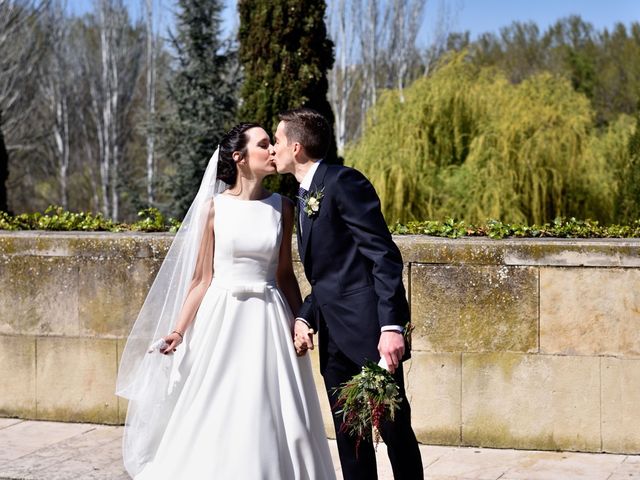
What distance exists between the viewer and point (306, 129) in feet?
13.8

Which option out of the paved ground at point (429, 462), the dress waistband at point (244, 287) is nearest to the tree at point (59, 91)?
the paved ground at point (429, 462)

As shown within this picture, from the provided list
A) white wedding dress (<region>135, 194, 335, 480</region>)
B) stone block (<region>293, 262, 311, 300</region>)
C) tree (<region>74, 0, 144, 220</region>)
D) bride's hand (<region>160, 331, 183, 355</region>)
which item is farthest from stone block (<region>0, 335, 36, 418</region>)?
tree (<region>74, 0, 144, 220</region>)

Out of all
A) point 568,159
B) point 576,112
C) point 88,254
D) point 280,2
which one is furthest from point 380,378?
point 576,112

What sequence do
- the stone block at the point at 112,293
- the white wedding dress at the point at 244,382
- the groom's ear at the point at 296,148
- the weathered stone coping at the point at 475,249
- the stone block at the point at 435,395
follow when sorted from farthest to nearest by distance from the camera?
the stone block at the point at 112,293
the stone block at the point at 435,395
the weathered stone coping at the point at 475,249
the white wedding dress at the point at 244,382
the groom's ear at the point at 296,148

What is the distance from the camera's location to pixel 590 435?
612 centimetres

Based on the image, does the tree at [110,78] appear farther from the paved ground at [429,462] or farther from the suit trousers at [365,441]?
the suit trousers at [365,441]

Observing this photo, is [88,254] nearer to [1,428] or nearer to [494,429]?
[1,428]

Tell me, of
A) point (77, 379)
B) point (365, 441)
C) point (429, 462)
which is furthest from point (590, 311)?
point (77, 379)

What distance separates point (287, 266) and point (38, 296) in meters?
2.94

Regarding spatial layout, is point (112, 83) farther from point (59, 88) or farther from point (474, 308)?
point (474, 308)

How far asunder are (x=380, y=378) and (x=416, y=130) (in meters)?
10.5

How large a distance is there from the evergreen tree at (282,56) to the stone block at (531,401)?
223 inches

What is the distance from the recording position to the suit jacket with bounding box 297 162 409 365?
3.99 metres

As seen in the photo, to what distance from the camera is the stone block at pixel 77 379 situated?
6992 mm
